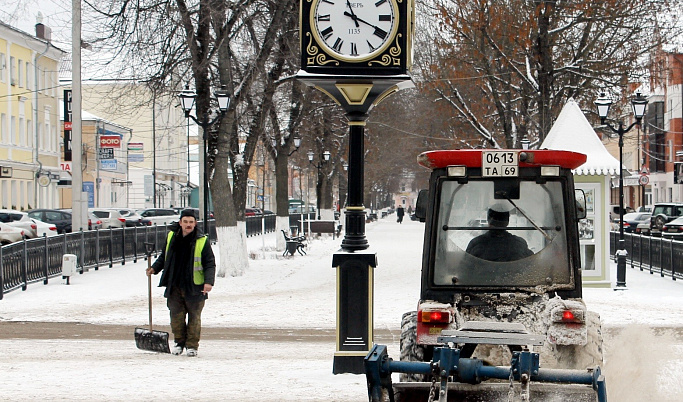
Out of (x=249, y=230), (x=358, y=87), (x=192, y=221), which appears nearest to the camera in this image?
(x=358, y=87)

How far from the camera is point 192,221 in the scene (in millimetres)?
11680

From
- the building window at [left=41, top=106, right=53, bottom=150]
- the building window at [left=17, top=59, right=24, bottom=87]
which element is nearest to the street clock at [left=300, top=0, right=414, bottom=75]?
the building window at [left=17, top=59, right=24, bottom=87]

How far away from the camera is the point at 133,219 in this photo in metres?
55.8

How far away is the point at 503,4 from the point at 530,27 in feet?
5.44

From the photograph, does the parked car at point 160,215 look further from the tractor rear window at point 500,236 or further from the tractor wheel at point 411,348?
the tractor wheel at point 411,348

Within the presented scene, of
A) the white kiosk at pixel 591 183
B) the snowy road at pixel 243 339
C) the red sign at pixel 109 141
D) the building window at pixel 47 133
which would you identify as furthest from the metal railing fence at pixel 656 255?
the building window at pixel 47 133

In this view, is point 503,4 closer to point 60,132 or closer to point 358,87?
point 358,87

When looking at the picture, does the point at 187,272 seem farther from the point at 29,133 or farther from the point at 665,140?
the point at 665,140

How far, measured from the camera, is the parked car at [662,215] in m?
48.9

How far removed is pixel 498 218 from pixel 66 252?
59.8 ft

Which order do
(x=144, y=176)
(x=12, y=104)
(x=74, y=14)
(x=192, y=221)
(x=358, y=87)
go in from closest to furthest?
1. (x=358, y=87)
2. (x=192, y=221)
3. (x=74, y=14)
4. (x=12, y=104)
5. (x=144, y=176)

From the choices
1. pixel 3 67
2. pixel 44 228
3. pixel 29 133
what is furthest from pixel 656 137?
pixel 44 228

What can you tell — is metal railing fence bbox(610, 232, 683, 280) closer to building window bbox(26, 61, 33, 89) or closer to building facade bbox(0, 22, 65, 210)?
building facade bbox(0, 22, 65, 210)

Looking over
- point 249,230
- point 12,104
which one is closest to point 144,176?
point 12,104
